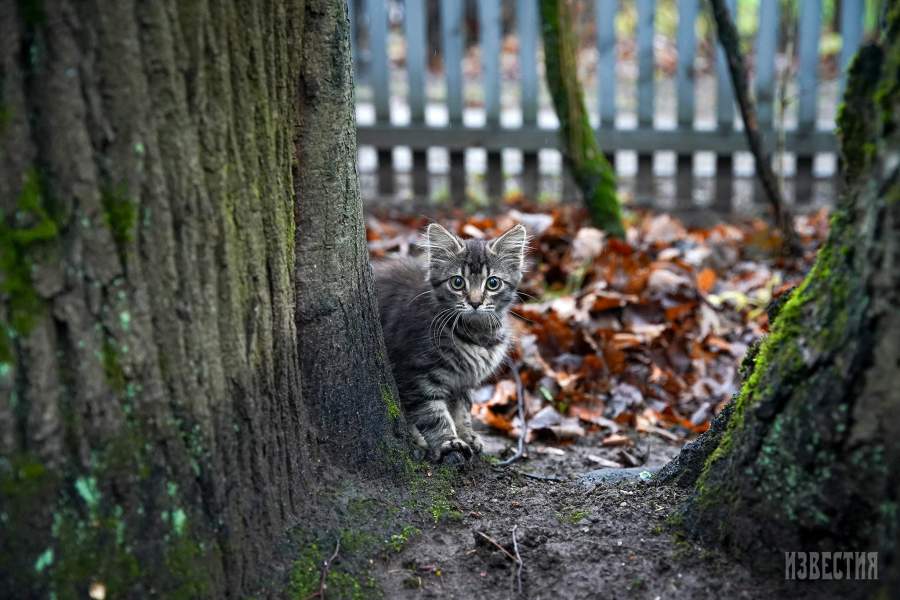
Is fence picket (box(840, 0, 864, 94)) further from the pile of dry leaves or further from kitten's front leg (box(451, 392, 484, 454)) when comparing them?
kitten's front leg (box(451, 392, 484, 454))

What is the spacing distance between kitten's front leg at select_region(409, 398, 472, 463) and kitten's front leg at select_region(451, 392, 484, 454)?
A: 0.06 meters

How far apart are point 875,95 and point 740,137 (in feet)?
21.4

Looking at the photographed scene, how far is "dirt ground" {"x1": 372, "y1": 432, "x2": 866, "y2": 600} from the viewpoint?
8.55 feet

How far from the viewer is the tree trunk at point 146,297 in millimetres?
2051

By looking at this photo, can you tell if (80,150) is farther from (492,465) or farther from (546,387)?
(546,387)

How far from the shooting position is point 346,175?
3.05 meters

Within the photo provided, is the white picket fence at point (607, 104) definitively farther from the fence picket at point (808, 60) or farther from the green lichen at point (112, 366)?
the green lichen at point (112, 366)

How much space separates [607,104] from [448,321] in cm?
475

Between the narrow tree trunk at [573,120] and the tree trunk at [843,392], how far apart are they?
4.05m

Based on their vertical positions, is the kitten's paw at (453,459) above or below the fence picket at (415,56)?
below

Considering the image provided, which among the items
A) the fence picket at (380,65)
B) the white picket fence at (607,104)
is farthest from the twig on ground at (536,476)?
the fence picket at (380,65)

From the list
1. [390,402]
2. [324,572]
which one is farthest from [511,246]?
[324,572]

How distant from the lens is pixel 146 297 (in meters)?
2.22

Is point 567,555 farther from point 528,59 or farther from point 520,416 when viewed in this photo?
point 528,59
